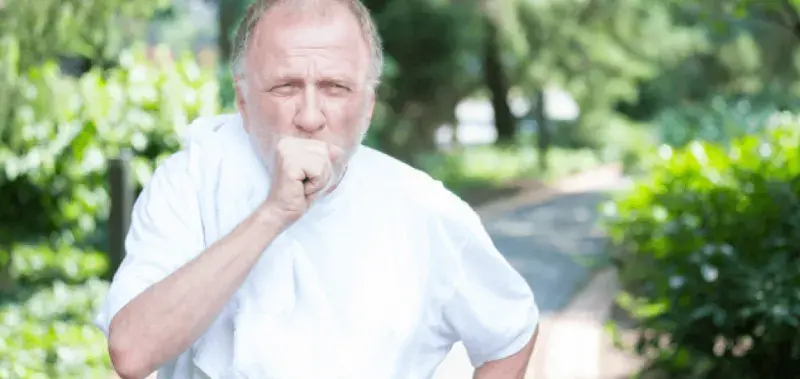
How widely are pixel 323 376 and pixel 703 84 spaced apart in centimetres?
3680

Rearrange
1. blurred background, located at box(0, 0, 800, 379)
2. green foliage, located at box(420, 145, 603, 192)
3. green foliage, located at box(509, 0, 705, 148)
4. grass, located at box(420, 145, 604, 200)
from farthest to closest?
green foliage, located at box(420, 145, 603, 192) < grass, located at box(420, 145, 604, 200) < green foliage, located at box(509, 0, 705, 148) < blurred background, located at box(0, 0, 800, 379)

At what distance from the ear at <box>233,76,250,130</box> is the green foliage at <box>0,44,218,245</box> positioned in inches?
205

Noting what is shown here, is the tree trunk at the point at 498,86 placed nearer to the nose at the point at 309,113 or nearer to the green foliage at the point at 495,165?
the green foliage at the point at 495,165

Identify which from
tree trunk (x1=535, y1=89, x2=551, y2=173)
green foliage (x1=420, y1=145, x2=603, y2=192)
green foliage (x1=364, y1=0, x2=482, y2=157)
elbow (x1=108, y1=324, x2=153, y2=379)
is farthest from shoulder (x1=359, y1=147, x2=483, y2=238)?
tree trunk (x1=535, y1=89, x2=551, y2=173)

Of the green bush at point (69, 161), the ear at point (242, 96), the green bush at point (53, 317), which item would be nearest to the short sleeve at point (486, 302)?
the ear at point (242, 96)

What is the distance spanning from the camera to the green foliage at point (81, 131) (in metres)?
6.80

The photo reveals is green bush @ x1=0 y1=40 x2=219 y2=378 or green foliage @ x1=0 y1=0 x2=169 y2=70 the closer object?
green bush @ x1=0 y1=40 x2=219 y2=378

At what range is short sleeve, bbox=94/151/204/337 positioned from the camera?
5.53 feet

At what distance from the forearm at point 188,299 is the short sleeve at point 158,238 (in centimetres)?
6

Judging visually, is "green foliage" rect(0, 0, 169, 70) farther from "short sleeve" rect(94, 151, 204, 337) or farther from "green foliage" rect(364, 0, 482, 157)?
"green foliage" rect(364, 0, 482, 157)

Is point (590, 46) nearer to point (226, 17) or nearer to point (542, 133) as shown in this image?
point (542, 133)

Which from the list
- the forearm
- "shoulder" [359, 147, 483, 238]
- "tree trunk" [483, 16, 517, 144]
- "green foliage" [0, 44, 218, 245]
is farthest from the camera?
"tree trunk" [483, 16, 517, 144]

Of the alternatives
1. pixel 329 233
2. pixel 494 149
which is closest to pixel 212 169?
pixel 329 233

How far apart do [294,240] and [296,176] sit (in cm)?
18
